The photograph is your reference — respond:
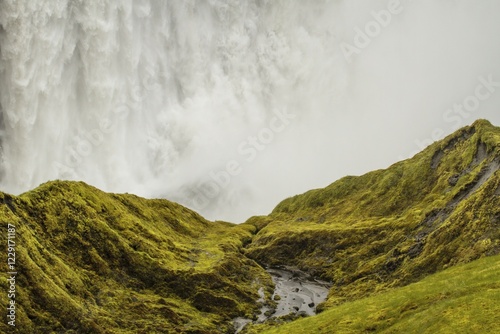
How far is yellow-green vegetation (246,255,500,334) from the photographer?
36594 mm

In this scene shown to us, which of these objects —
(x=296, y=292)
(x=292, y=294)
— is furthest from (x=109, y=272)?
(x=296, y=292)

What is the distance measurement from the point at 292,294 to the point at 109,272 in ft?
133

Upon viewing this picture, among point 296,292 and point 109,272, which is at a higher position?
point 109,272

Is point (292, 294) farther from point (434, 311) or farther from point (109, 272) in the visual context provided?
point (434, 311)

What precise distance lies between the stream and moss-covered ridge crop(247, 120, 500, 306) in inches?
134

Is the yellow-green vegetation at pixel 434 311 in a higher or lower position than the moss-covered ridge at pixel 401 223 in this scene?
lower

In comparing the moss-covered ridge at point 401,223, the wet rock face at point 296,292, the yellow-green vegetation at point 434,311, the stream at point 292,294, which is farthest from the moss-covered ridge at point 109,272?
the yellow-green vegetation at point 434,311

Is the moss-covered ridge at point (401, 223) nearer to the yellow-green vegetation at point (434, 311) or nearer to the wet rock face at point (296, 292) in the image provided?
the wet rock face at point (296, 292)

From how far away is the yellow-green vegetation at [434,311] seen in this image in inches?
1441

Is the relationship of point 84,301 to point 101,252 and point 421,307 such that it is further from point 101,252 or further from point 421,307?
point 421,307

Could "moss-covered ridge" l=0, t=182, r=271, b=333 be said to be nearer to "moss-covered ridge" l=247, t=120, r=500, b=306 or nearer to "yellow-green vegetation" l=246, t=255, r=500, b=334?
"moss-covered ridge" l=247, t=120, r=500, b=306

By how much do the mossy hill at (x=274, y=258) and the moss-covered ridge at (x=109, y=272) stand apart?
0.75ft

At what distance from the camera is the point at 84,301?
2628 inches

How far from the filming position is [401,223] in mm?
98125
